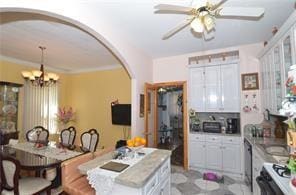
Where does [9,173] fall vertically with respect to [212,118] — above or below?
below

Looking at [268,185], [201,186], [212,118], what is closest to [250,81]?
[212,118]

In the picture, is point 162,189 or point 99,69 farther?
point 99,69

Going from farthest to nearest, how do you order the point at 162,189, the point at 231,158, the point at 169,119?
the point at 169,119 → the point at 231,158 → the point at 162,189

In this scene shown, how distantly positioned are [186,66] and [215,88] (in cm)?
88

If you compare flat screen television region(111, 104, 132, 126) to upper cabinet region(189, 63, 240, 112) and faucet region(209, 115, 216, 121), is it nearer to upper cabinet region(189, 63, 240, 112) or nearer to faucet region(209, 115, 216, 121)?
upper cabinet region(189, 63, 240, 112)

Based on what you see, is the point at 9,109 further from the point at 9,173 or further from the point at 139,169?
the point at 139,169

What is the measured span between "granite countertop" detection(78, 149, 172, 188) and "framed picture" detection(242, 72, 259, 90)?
97.3 inches

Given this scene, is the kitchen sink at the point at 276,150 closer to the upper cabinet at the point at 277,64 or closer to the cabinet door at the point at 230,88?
the upper cabinet at the point at 277,64

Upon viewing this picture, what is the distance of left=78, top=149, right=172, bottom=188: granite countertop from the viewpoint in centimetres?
142

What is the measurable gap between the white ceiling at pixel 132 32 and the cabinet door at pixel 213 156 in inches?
86.8

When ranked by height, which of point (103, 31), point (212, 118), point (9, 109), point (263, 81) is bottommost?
point (212, 118)

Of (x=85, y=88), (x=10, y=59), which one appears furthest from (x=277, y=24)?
(x=10, y=59)

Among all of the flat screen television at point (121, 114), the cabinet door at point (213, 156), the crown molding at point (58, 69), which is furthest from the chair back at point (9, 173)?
the cabinet door at point (213, 156)

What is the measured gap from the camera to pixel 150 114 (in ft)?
13.7
